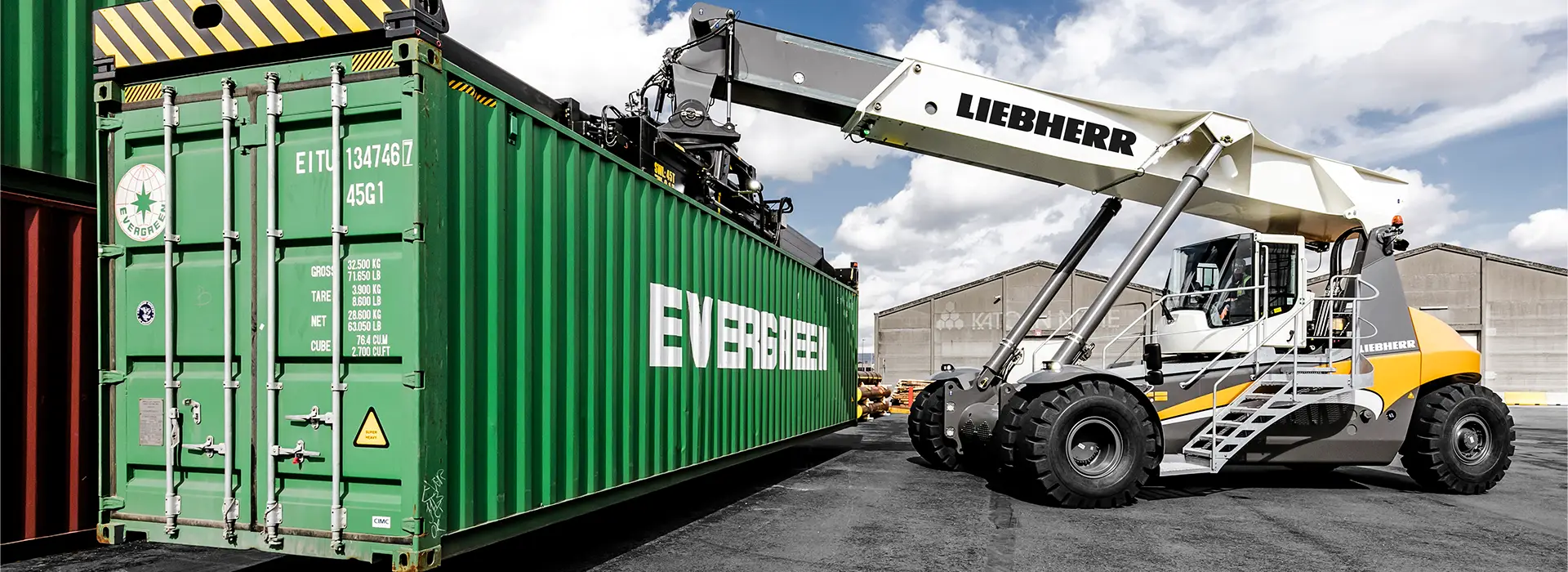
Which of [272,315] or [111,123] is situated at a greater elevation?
[111,123]

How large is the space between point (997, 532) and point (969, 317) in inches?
1252

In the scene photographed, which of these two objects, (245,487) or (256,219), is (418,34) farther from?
(245,487)

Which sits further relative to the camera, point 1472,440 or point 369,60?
point 1472,440

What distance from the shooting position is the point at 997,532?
7.15m

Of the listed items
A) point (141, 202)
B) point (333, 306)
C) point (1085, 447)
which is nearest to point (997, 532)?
point (1085, 447)

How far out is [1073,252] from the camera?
11.3 m

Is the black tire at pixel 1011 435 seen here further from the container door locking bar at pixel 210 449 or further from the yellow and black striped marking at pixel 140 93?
the yellow and black striped marking at pixel 140 93

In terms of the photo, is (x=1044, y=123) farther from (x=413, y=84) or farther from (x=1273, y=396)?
(x=413, y=84)

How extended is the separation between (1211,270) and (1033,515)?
427 centimetres

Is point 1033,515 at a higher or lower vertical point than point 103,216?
lower

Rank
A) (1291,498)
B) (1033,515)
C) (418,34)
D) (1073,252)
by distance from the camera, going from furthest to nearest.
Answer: (1073,252)
(1291,498)
(1033,515)
(418,34)

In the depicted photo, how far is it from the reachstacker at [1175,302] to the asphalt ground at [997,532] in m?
0.54

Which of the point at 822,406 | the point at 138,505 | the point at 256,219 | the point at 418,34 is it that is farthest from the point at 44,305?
the point at 822,406

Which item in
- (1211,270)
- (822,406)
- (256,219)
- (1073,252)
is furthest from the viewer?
(822,406)
